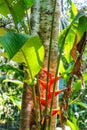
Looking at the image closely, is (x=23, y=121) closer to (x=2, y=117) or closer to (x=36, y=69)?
(x=36, y=69)

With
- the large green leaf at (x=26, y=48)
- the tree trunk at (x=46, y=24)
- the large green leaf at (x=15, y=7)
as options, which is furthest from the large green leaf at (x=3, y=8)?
the large green leaf at (x=26, y=48)

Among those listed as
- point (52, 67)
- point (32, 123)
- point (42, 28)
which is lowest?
point (32, 123)

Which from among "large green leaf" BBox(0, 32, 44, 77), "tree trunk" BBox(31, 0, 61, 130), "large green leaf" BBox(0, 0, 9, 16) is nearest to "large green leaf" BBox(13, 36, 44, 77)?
"large green leaf" BBox(0, 32, 44, 77)

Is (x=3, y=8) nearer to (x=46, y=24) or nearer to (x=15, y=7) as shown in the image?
(x=15, y=7)

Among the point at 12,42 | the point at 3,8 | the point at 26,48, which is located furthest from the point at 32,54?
the point at 3,8

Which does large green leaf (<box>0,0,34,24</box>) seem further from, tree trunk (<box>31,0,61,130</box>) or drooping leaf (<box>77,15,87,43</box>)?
drooping leaf (<box>77,15,87,43</box>)

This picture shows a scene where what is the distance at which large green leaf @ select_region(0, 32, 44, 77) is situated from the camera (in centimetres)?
100

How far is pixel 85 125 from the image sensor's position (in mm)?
4008

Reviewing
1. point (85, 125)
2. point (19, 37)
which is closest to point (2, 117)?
point (85, 125)

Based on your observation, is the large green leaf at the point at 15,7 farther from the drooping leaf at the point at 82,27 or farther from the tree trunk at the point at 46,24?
the drooping leaf at the point at 82,27

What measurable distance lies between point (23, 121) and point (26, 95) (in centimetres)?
11

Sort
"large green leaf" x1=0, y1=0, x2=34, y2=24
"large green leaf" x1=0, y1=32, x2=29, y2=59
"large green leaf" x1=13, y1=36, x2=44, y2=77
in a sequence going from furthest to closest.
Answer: "large green leaf" x1=0, y1=0, x2=34, y2=24 < "large green leaf" x1=13, y1=36, x2=44, y2=77 < "large green leaf" x1=0, y1=32, x2=29, y2=59

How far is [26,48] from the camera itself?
1.17m

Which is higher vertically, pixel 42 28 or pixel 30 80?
pixel 42 28
